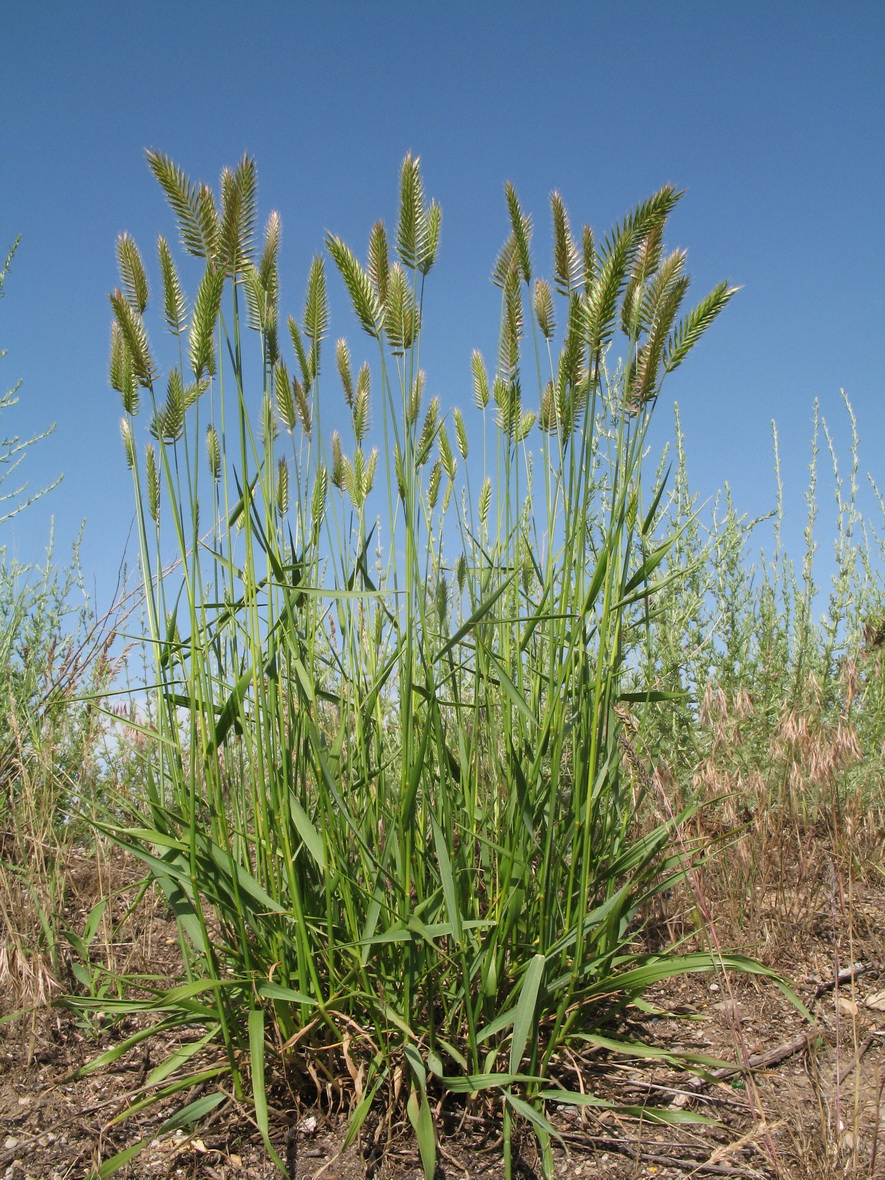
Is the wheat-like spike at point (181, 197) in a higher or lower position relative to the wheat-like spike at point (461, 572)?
higher

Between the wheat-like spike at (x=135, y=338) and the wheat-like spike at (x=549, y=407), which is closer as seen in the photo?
the wheat-like spike at (x=135, y=338)

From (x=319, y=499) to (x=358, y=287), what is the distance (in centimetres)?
51

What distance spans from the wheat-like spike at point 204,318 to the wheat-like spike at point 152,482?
305 mm

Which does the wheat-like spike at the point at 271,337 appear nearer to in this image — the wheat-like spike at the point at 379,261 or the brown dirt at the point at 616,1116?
the wheat-like spike at the point at 379,261

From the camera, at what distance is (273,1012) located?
4.87 feet

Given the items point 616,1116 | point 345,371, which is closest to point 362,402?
point 345,371

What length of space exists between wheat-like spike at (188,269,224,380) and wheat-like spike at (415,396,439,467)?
0.43m

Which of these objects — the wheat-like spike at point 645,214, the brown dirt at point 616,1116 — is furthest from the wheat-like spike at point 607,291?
the brown dirt at point 616,1116

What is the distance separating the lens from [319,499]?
177 centimetres

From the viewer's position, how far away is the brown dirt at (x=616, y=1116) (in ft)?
4.51

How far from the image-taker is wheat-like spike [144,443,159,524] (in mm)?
1703

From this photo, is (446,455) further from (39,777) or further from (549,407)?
(39,777)

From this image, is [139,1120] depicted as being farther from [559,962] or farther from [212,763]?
[559,962]

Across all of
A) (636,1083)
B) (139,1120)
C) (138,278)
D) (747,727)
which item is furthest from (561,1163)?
(747,727)
